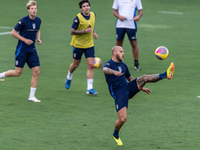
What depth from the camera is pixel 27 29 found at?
32.1ft

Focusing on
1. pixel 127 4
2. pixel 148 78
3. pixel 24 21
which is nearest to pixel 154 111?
pixel 148 78

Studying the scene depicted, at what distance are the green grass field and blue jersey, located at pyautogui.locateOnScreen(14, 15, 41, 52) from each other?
1343 millimetres

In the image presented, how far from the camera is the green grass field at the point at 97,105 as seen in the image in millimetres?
7480

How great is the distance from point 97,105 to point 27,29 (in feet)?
8.06

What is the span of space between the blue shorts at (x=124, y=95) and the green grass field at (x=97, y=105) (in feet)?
2.28

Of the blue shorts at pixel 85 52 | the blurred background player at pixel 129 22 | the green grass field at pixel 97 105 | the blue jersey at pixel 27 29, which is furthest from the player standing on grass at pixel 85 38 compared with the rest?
the blurred background player at pixel 129 22

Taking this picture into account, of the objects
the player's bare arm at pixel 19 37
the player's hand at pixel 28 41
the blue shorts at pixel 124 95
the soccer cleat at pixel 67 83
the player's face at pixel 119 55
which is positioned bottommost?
the soccer cleat at pixel 67 83

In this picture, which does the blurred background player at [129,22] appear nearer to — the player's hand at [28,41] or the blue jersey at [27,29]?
the blue jersey at [27,29]

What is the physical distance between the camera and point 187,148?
280 inches

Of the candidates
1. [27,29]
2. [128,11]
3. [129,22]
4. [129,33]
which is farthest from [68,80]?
[128,11]

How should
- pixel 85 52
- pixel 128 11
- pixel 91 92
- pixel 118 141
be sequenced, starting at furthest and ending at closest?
pixel 128 11 → pixel 85 52 → pixel 91 92 → pixel 118 141

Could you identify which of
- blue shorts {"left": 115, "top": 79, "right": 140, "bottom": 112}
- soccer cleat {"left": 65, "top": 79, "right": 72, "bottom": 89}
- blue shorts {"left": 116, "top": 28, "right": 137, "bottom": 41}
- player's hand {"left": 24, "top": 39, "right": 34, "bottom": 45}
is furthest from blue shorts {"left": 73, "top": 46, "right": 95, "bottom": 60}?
blue shorts {"left": 115, "top": 79, "right": 140, "bottom": 112}

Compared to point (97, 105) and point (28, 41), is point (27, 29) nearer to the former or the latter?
point (28, 41)

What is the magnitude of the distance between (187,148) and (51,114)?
10.8 ft
